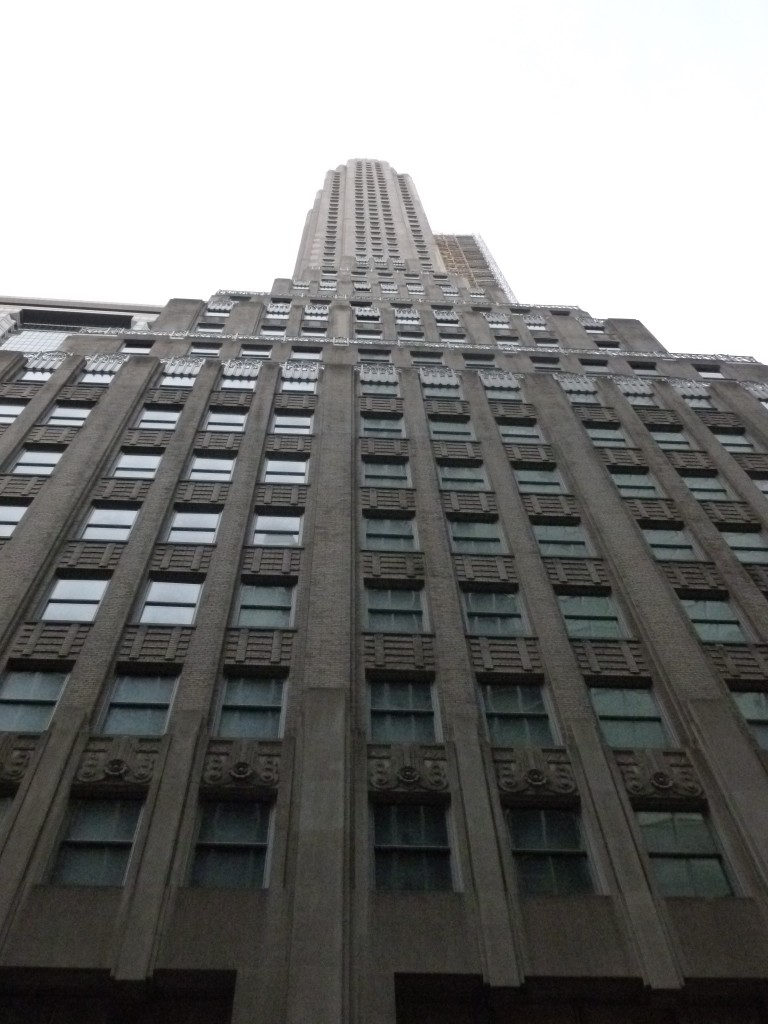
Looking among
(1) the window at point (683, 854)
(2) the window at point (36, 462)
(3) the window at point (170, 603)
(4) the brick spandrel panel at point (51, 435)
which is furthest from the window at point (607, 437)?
(2) the window at point (36, 462)

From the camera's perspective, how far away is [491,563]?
2245 cm

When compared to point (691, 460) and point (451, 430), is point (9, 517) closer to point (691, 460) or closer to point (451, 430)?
point (451, 430)

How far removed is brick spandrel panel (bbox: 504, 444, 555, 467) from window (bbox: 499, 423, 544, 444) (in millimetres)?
830

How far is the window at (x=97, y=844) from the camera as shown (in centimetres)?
1391

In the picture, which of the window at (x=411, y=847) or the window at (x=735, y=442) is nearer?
the window at (x=411, y=847)

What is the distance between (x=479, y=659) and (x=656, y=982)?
7.66 m

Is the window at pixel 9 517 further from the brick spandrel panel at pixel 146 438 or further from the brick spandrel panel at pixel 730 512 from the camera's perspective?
the brick spandrel panel at pixel 730 512

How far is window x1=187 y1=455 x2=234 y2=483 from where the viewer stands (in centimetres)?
2697

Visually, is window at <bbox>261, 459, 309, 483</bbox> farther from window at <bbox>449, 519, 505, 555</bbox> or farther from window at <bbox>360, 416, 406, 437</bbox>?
window at <bbox>449, 519, 505, 555</bbox>

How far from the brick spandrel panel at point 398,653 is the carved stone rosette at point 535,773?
2873 mm

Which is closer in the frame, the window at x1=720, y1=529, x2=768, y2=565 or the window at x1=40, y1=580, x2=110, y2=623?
the window at x1=40, y1=580, x2=110, y2=623

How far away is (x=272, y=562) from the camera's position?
2227 centimetres

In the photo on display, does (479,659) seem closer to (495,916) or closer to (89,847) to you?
(495,916)

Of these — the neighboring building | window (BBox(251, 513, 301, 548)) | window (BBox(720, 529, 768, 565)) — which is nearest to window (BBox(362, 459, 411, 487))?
the neighboring building
